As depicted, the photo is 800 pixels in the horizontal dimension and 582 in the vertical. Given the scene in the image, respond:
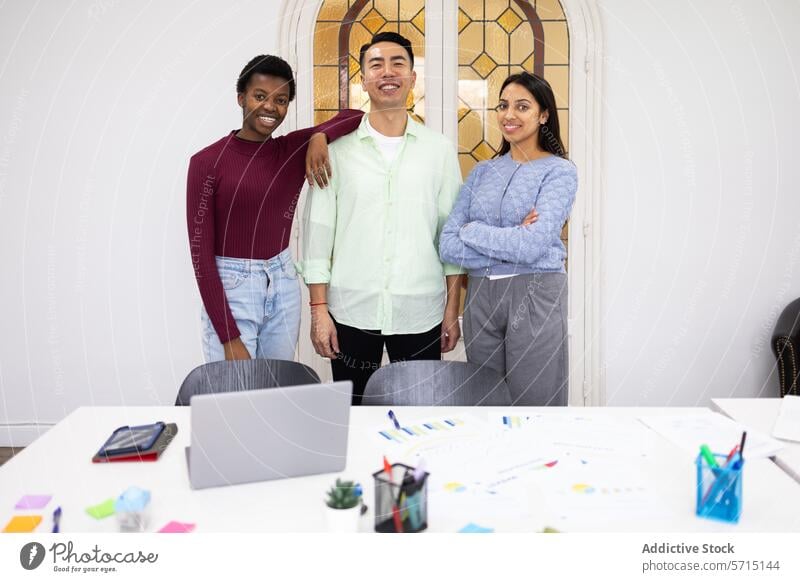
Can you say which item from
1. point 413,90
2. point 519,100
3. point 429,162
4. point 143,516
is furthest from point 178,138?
point 143,516

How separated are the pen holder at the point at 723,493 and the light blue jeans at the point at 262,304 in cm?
123

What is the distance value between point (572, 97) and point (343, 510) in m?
2.40

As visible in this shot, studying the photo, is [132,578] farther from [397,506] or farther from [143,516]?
[397,506]

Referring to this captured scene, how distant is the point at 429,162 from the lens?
1.90 meters

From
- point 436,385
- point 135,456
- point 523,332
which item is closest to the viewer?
point 135,456

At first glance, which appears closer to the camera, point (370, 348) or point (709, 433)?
point (709, 433)

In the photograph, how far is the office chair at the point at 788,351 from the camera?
8.37 ft

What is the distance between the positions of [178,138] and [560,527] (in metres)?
2.40

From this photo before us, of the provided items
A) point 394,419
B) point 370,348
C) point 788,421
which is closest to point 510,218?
point 370,348

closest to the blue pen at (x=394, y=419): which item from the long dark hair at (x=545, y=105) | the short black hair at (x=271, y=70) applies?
the long dark hair at (x=545, y=105)

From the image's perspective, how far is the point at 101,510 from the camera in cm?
100

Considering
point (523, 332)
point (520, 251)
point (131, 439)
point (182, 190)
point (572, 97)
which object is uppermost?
point (572, 97)

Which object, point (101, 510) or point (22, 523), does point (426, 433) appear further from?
point (22, 523)
